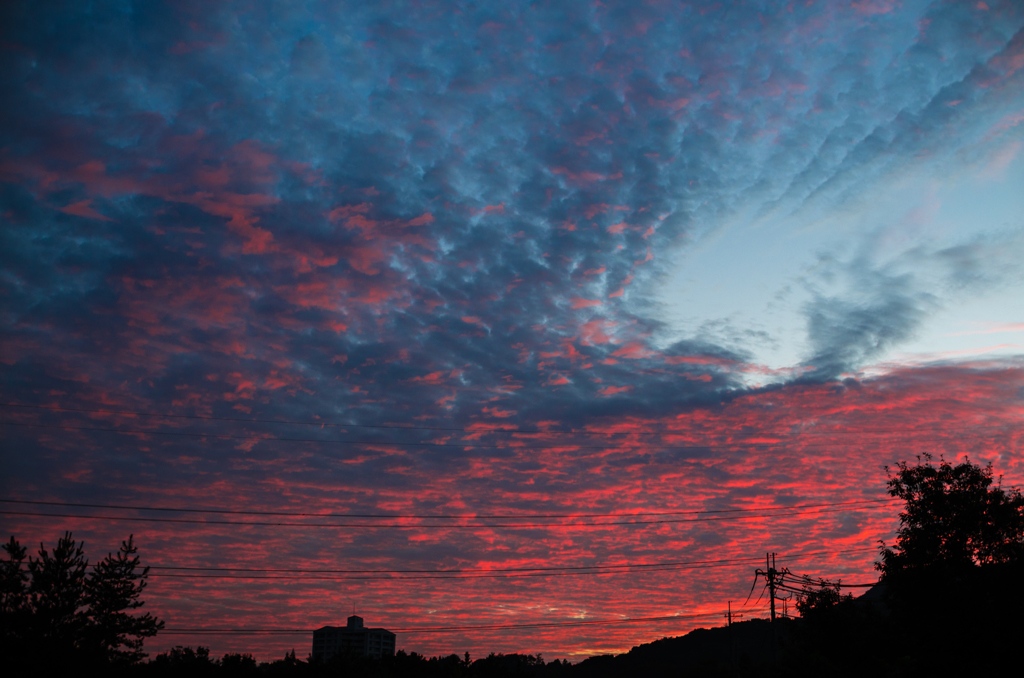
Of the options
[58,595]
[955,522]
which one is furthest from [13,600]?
[955,522]

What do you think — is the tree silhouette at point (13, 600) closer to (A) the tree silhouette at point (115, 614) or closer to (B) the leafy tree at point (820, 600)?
(A) the tree silhouette at point (115, 614)

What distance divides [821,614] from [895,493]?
20.9 m

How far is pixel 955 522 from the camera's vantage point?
2076 inches

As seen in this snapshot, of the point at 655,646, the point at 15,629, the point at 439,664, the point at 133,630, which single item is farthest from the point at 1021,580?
the point at 655,646

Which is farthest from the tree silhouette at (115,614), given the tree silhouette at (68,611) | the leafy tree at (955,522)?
the leafy tree at (955,522)

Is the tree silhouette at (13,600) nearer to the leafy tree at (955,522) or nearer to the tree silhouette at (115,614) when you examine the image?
the tree silhouette at (115,614)

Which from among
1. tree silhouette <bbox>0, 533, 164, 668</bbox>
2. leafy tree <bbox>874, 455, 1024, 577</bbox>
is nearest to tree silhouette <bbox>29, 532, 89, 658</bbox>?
tree silhouette <bbox>0, 533, 164, 668</bbox>

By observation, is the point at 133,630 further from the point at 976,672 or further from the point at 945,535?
the point at 945,535

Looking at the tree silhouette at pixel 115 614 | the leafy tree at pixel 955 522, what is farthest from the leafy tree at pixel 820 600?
the tree silhouette at pixel 115 614

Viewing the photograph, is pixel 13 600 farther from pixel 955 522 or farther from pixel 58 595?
pixel 955 522

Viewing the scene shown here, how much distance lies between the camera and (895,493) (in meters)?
56.8

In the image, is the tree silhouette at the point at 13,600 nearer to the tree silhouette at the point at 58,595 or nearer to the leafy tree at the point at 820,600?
the tree silhouette at the point at 58,595

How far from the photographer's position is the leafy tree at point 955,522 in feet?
167

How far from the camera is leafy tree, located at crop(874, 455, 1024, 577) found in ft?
167
